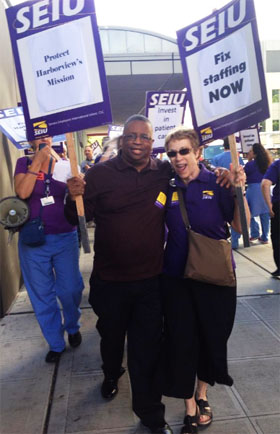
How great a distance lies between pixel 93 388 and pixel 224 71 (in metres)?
2.55

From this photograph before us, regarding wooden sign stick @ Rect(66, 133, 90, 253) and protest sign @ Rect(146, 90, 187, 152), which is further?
protest sign @ Rect(146, 90, 187, 152)

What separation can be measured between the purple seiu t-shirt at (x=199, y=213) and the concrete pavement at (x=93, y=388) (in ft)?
3.68

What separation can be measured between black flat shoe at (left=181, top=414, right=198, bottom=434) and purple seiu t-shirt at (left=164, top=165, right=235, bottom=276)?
950 mm

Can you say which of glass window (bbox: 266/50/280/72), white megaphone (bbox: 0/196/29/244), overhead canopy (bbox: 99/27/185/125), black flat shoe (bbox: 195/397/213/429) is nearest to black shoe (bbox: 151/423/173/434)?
black flat shoe (bbox: 195/397/213/429)

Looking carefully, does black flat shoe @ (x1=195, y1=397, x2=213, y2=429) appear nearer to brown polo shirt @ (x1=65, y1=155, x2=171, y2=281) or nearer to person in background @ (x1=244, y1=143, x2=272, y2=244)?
brown polo shirt @ (x1=65, y1=155, x2=171, y2=281)

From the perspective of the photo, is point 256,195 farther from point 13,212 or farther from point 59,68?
point 59,68

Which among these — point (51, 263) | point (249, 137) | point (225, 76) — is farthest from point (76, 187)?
point (249, 137)

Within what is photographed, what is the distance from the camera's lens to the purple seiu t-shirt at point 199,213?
2203mm

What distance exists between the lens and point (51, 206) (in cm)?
315

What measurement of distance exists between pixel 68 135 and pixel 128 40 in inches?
411

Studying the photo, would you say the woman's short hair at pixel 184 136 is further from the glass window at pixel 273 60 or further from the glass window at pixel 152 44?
the glass window at pixel 273 60

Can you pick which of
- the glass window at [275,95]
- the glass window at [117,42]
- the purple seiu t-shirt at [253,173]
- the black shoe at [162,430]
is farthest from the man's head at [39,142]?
the glass window at [275,95]

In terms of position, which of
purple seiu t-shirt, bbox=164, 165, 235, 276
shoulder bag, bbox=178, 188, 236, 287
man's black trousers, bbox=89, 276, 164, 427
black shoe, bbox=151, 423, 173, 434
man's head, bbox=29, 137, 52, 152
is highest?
man's head, bbox=29, 137, 52, 152

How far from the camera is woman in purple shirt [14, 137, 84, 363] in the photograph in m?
3.01
